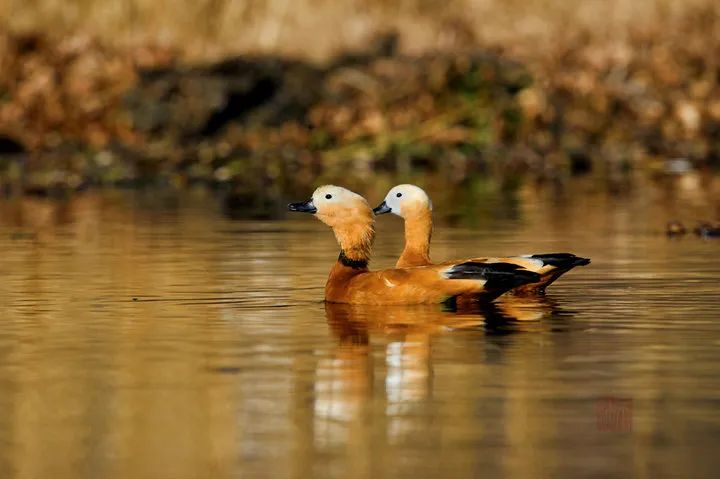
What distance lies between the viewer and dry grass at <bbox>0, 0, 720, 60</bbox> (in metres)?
A: 41.1

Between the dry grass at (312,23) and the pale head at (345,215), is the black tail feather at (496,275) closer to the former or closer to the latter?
the pale head at (345,215)

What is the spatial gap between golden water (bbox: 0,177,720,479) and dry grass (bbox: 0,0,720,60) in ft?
66.9

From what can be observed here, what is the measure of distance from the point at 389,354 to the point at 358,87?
1099 inches

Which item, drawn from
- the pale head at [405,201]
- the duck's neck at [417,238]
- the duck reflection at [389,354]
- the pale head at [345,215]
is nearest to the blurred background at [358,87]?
the pale head at [405,201]

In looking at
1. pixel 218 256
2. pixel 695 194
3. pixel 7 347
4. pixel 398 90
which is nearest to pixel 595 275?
pixel 218 256

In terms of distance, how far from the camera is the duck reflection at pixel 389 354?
33.0ft

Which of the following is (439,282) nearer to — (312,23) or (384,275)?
(384,275)

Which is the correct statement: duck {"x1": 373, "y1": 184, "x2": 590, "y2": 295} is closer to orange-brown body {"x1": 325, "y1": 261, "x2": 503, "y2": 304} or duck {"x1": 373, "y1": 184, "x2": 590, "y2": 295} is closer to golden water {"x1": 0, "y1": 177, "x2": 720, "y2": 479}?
golden water {"x1": 0, "y1": 177, "x2": 720, "y2": 479}

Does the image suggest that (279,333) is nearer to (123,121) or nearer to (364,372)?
(364,372)

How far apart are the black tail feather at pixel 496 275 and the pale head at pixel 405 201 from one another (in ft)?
7.06

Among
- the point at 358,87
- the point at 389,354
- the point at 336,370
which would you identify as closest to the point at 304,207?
the point at 389,354

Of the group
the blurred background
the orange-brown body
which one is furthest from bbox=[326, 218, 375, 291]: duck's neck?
the blurred background

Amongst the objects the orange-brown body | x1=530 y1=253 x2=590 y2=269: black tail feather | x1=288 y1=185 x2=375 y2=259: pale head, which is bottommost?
the orange-brown body

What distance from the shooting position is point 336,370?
38.5 feet
